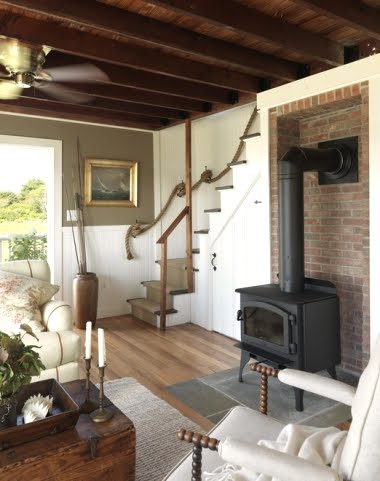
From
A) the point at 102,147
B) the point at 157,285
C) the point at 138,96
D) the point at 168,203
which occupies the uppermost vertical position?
the point at 138,96

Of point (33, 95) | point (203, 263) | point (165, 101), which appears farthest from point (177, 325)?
point (33, 95)

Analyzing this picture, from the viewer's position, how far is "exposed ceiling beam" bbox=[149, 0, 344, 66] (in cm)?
240

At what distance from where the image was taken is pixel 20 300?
3.10 m

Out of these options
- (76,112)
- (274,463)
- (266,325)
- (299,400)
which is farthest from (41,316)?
(76,112)

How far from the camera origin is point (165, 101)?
4.45 m

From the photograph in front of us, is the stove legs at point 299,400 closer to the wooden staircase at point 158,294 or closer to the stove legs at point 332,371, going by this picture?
the stove legs at point 332,371

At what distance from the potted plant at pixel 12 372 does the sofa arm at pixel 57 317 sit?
1345 mm

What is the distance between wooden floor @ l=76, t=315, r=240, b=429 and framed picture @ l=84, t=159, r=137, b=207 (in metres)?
1.60

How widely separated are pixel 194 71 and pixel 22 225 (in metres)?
4.03

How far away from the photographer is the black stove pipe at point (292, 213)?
3100mm

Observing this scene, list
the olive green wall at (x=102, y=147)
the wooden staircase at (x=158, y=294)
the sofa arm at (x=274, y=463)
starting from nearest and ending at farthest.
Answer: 1. the sofa arm at (x=274, y=463)
2. the olive green wall at (x=102, y=147)
3. the wooden staircase at (x=158, y=294)

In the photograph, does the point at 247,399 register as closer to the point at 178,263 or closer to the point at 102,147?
the point at 178,263

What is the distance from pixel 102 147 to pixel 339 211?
321 centimetres

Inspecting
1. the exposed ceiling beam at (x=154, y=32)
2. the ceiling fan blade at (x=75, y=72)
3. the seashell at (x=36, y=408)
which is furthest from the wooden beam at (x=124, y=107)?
the seashell at (x=36, y=408)
